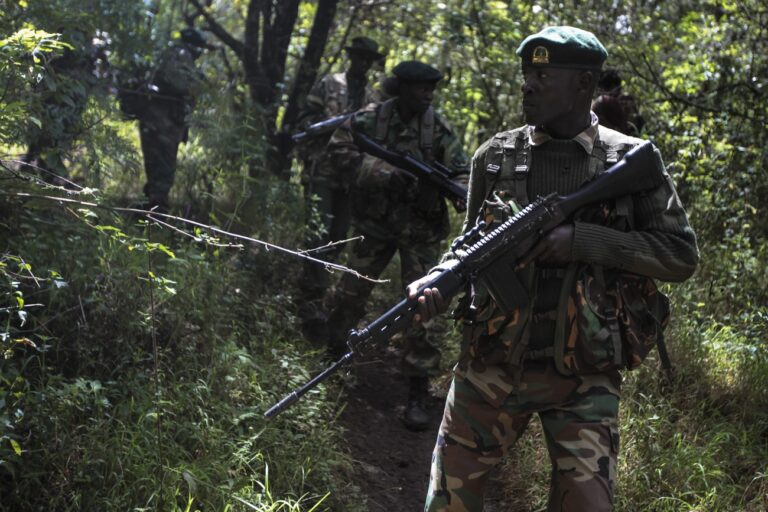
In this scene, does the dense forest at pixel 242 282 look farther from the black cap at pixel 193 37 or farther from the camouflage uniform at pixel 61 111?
the black cap at pixel 193 37

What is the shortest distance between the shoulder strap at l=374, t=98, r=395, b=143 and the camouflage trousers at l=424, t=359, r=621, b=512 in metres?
2.97

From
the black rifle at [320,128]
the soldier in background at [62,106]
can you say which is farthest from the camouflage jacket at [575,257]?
the black rifle at [320,128]

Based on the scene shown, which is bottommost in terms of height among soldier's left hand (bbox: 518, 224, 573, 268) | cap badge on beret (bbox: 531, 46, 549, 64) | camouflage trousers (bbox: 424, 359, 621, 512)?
camouflage trousers (bbox: 424, 359, 621, 512)

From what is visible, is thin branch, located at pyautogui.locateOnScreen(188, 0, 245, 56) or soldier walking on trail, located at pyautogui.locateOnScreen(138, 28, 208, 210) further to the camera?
thin branch, located at pyautogui.locateOnScreen(188, 0, 245, 56)

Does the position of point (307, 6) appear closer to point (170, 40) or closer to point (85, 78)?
point (170, 40)

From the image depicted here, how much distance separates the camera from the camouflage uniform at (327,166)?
271 inches

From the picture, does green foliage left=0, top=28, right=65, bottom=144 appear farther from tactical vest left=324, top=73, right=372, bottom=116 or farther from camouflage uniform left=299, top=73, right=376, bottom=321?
tactical vest left=324, top=73, right=372, bottom=116

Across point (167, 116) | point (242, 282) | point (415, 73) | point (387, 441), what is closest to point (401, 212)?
point (415, 73)

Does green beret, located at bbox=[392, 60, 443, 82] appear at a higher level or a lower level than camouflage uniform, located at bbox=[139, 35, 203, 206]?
higher

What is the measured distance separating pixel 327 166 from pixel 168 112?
4.62ft

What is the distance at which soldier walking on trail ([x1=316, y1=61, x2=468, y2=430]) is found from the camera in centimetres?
544

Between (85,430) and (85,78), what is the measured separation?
253cm

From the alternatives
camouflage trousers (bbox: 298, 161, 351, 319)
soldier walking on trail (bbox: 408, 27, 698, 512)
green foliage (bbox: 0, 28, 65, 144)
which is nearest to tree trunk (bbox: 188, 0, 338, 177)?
camouflage trousers (bbox: 298, 161, 351, 319)

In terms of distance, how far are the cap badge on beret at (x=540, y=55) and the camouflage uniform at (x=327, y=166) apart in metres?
3.90
